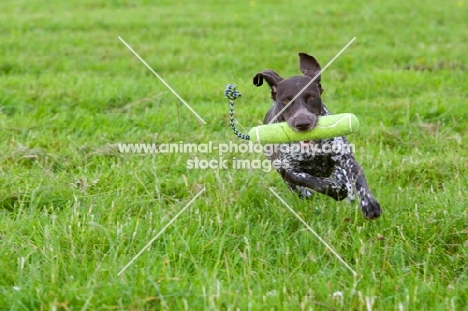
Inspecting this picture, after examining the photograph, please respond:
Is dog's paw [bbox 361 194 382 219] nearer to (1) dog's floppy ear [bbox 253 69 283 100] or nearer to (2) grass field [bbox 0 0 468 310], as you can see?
(2) grass field [bbox 0 0 468 310]

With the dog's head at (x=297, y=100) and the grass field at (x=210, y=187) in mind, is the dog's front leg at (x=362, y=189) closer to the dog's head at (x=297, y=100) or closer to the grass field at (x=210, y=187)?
the grass field at (x=210, y=187)

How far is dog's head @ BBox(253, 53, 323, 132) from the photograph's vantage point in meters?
5.12

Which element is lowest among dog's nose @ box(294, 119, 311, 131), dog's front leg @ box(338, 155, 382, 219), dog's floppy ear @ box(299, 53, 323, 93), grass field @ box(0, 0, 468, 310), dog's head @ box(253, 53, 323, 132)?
grass field @ box(0, 0, 468, 310)

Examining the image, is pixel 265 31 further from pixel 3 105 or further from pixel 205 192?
pixel 205 192

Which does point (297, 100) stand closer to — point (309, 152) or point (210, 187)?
point (309, 152)

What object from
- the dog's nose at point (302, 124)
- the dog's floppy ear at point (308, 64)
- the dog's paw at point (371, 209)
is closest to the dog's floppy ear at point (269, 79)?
the dog's floppy ear at point (308, 64)

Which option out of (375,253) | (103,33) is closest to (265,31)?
(103,33)

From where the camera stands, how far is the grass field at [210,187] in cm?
387

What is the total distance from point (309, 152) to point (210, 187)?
0.84 metres

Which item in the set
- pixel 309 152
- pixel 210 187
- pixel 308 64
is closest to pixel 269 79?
pixel 308 64

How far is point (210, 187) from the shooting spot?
568cm

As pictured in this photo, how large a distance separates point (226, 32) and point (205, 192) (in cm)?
823

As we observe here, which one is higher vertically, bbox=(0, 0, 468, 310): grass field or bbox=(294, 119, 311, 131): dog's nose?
bbox=(294, 119, 311, 131): dog's nose

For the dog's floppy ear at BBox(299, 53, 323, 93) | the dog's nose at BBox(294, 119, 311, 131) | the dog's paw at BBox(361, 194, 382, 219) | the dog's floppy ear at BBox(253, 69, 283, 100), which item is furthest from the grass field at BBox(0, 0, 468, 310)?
the dog's floppy ear at BBox(299, 53, 323, 93)
